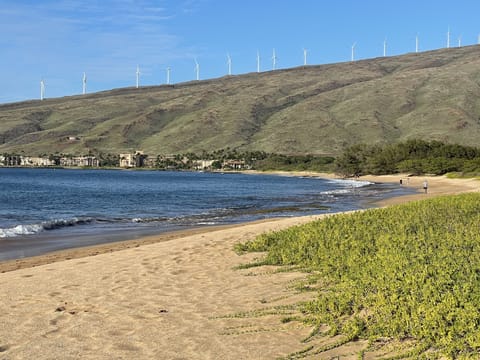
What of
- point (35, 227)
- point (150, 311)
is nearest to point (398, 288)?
point (150, 311)

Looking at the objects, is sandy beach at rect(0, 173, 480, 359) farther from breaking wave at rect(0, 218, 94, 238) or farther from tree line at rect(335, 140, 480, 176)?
tree line at rect(335, 140, 480, 176)

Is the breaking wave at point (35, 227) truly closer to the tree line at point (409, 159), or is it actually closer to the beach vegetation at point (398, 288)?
the beach vegetation at point (398, 288)

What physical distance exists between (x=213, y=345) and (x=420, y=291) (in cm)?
303

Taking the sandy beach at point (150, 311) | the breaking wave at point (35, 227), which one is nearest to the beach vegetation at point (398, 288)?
the sandy beach at point (150, 311)

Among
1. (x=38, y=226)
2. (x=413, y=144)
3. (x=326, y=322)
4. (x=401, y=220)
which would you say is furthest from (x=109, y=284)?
(x=413, y=144)

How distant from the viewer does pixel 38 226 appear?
90.6ft

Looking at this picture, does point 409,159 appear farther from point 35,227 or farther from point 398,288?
point 398,288

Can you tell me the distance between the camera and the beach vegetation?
6.74 meters

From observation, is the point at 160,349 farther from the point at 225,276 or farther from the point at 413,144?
the point at 413,144

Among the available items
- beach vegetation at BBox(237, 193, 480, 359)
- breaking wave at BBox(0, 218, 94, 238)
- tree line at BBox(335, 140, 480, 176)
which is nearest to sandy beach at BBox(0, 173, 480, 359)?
beach vegetation at BBox(237, 193, 480, 359)

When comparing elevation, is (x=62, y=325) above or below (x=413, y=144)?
below

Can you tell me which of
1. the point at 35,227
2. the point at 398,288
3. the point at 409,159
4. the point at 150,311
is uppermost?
the point at 409,159

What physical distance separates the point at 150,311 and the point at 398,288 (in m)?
4.22

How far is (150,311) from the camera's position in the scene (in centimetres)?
941
